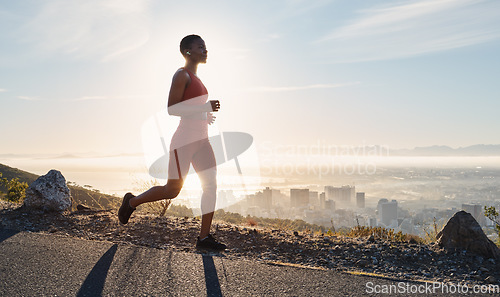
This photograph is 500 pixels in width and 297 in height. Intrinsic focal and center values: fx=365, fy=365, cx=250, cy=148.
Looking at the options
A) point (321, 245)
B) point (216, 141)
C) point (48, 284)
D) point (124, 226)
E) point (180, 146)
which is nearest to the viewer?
point (48, 284)

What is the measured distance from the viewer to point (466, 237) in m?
4.08

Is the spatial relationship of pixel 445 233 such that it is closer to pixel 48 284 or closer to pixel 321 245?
pixel 321 245

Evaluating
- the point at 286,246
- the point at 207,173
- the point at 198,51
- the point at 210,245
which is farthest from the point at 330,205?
the point at 198,51

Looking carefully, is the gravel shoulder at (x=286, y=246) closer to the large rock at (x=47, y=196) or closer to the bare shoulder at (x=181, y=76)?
the large rock at (x=47, y=196)

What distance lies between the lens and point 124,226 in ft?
17.8

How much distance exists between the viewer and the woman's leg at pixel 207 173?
14.1 ft

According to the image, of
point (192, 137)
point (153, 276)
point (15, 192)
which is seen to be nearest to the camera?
point (153, 276)

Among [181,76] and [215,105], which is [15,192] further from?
[215,105]

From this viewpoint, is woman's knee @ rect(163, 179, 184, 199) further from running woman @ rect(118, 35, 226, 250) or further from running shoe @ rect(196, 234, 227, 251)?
running shoe @ rect(196, 234, 227, 251)

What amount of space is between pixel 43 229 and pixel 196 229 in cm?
217

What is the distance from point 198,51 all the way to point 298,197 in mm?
15843

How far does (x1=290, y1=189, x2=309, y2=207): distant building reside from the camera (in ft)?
61.4

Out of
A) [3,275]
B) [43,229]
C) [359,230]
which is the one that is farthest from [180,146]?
[359,230]

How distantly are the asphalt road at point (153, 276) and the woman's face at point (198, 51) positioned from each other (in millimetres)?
2256
